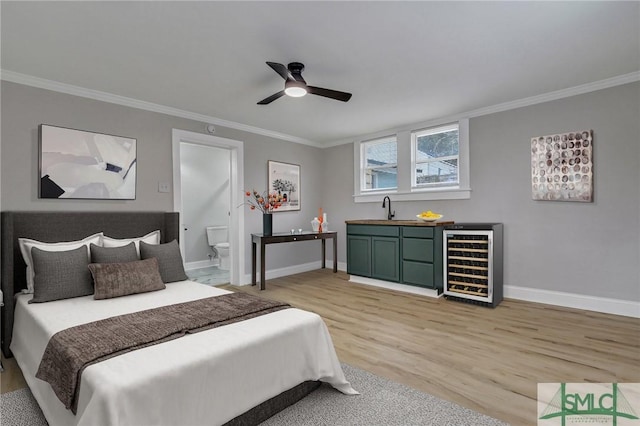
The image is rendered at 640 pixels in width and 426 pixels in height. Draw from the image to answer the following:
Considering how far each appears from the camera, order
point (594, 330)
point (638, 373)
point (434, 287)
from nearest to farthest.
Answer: point (638, 373), point (594, 330), point (434, 287)

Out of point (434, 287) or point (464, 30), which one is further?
point (434, 287)

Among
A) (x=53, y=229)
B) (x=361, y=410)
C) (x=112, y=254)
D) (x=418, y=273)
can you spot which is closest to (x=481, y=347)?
(x=361, y=410)

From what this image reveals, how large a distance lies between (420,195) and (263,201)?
2466mm

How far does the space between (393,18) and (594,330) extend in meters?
3.27

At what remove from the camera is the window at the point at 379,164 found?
17.9 feet

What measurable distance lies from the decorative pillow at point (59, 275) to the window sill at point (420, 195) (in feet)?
13.6

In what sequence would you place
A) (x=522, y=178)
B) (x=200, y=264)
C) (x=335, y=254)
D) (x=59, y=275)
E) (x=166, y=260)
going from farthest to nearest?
(x=200, y=264) < (x=335, y=254) < (x=522, y=178) < (x=166, y=260) < (x=59, y=275)

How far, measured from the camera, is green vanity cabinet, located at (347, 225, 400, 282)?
465cm

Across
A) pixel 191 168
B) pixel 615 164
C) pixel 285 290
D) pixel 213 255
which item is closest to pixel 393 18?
pixel 615 164

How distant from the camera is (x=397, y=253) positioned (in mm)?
4605

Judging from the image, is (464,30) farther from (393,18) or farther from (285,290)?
(285,290)

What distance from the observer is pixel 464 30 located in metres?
2.42

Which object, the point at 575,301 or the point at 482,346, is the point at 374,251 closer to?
the point at 482,346

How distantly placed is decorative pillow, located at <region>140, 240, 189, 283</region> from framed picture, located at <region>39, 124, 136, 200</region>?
2.90ft
